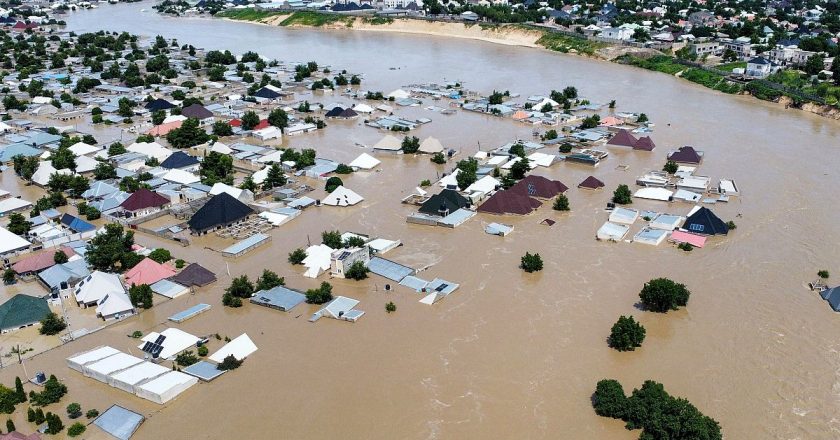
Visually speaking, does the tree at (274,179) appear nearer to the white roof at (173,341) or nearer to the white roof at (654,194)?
the white roof at (173,341)

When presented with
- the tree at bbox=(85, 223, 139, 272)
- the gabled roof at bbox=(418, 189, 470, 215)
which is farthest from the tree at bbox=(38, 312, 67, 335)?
the gabled roof at bbox=(418, 189, 470, 215)

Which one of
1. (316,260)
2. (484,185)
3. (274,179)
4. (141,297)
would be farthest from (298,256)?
(484,185)

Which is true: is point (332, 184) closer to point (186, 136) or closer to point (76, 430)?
point (186, 136)

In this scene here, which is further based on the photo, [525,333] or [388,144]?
[388,144]

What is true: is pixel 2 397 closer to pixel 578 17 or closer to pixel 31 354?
pixel 31 354

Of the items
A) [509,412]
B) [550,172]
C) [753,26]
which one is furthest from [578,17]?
[509,412]

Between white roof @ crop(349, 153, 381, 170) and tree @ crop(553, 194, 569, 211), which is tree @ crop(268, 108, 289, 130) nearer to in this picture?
white roof @ crop(349, 153, 381, 170)
